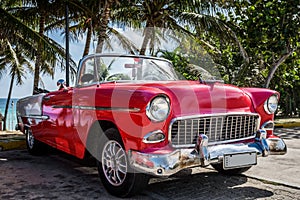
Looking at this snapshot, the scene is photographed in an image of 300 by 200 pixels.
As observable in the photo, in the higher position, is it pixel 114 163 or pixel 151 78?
pixel 151 78

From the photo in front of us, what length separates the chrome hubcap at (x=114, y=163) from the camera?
3582mm

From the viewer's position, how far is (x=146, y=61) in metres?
4.92

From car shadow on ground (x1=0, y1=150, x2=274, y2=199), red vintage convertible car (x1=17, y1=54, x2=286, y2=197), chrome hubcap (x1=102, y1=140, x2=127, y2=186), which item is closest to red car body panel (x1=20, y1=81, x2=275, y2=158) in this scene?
red vintage convertible car (x1=17, y1=54, x2=286, y2=197)

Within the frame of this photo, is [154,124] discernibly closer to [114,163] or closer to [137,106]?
[137,106]

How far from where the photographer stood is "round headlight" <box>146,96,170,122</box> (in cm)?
325

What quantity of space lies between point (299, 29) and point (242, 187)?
965 cm

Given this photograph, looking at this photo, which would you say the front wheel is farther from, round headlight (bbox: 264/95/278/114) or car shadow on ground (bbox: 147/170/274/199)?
round headlight (bbox: 264/95/278/114)

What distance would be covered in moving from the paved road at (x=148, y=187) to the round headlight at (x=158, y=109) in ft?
3.18

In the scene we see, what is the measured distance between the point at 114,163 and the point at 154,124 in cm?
75

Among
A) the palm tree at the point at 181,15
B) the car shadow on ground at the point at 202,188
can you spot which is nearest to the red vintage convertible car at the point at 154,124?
the car shadow on ground at the point at 202,188

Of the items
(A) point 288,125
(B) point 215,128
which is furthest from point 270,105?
(A) point 288,125

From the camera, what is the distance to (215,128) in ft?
11.9

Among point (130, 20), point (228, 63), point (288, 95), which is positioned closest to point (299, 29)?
point (228, 63)

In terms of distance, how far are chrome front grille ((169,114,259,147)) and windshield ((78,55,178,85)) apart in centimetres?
137
